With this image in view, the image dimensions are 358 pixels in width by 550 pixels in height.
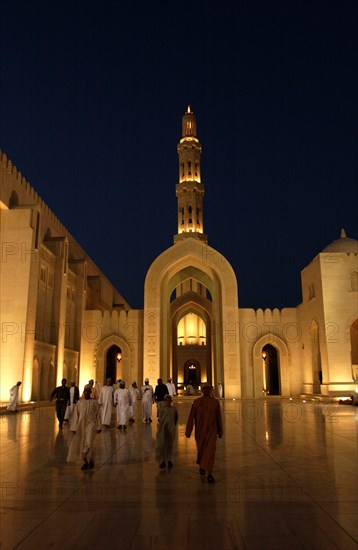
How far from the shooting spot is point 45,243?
73.5ft

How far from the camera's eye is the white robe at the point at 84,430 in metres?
5.83

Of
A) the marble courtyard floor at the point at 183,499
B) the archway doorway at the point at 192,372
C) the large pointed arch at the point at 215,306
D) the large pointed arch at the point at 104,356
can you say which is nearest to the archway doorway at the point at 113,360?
the large pointed arch at the point at 104,356

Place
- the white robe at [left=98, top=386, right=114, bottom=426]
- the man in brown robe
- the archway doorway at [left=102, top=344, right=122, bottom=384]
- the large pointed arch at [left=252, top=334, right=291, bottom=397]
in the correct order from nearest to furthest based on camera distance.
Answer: the man in brown robe < the white robe at [left=98, top=386, right=114, bottom=426] < the large pointed arch at [left=252, top=334, right=291, bottom=397] < the archway doorway at [left=102, top=344, right=122, bottom=384]

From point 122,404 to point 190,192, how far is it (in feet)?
98.3

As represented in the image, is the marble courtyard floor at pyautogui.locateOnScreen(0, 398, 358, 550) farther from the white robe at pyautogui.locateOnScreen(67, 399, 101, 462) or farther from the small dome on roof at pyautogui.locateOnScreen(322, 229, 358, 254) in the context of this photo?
the small dome on roof at pyautogui.locateOnScreen(322, 229, 358, 254)

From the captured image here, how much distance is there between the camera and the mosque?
58.2 ft

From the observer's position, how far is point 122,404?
10.4 metres

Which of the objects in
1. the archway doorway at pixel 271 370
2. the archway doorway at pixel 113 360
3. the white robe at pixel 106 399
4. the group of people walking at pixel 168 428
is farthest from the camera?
the archway doorway at pixel 113 360

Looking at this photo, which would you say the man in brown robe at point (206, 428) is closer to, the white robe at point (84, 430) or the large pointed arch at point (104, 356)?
the white robe at point (84, 430)

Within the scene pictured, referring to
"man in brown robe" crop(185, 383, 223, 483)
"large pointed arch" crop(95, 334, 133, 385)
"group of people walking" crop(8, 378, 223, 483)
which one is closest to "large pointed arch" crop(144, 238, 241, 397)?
"large pointed arch" crop(95, 334, 133, 385)

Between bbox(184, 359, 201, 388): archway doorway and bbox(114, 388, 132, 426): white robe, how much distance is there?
34.6 meters

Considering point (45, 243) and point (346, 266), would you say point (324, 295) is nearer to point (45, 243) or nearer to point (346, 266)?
point (346, 266)

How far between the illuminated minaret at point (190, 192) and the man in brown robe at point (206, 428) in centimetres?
3179

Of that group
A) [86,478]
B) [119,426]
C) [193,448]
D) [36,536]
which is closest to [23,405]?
[119,426]
